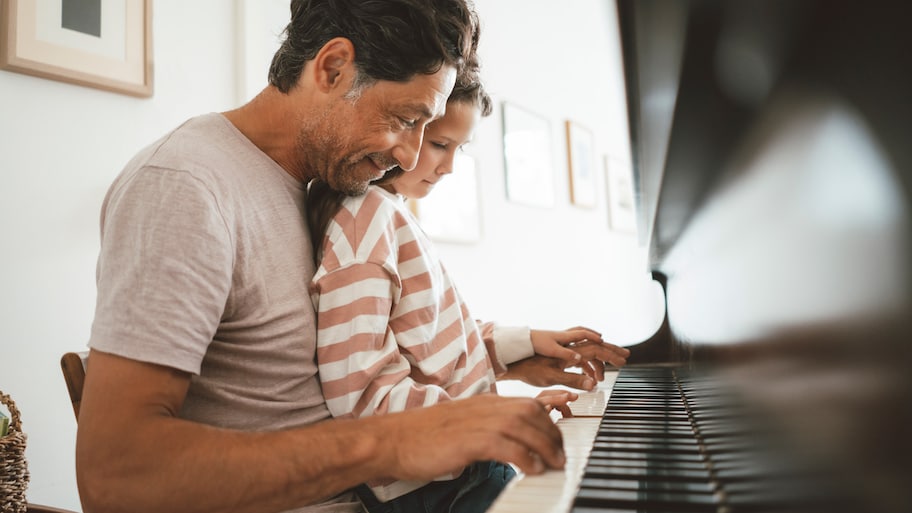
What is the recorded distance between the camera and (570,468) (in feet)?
1.81

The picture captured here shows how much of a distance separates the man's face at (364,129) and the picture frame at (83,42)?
83 centimetres

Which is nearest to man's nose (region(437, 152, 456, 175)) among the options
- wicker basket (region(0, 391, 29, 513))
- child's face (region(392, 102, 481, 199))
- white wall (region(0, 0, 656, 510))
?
child's face (region(392, 102, 481, 199))

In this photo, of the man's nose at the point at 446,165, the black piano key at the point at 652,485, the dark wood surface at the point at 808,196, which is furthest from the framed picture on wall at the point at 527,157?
the black piano key at the point at 652,485

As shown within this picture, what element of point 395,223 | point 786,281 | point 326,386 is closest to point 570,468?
Answer: point 786,281

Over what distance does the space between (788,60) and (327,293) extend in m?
0.65

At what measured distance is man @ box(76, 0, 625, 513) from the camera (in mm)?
611

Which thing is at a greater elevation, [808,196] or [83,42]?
[83,42]

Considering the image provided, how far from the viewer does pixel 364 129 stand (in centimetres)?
100

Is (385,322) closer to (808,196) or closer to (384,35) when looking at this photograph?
(384,35)

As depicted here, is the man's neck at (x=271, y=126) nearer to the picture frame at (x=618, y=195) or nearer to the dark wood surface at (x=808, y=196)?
the dark wood surface at (x=808, y=196)

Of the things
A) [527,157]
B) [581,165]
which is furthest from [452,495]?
[581,165]

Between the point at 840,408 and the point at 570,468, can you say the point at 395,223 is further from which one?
the point at 840,408

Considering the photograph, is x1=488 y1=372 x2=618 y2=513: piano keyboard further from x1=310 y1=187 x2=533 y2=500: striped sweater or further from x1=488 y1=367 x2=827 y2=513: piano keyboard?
x1=310 y1=187 x2=533 y2=500: striped sweater

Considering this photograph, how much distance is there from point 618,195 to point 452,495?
13.4ft
